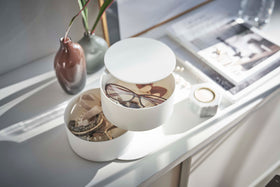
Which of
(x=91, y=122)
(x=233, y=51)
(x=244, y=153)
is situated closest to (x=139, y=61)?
(x=91, y=122)

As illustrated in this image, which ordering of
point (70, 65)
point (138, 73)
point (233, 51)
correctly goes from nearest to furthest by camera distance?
point (138, 73), point (70, 65), point (233, 51)

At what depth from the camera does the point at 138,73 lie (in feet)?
1.88

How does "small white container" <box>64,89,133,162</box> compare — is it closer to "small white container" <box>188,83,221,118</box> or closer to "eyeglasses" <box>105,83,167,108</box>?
"eyeglasses" <box>105,83,167,108</box>

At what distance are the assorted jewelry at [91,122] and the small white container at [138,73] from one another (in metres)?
0.05

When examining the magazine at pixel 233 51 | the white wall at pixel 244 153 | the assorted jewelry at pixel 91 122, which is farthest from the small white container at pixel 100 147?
the magazine at pixel 233 51

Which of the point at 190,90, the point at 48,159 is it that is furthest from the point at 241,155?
the point at 48,159

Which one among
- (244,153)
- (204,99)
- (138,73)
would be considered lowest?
(244,153)

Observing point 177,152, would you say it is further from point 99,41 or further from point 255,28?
point 255,28

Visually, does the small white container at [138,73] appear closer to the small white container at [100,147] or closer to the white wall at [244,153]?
the small white container at [100,147]

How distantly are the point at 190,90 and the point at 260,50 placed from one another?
0.26 meters

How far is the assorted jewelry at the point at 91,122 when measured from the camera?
620mm

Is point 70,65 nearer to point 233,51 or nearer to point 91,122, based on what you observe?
point 91,122

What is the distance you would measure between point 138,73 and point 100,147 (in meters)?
0.16

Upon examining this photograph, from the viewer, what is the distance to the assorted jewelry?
2.03ft
